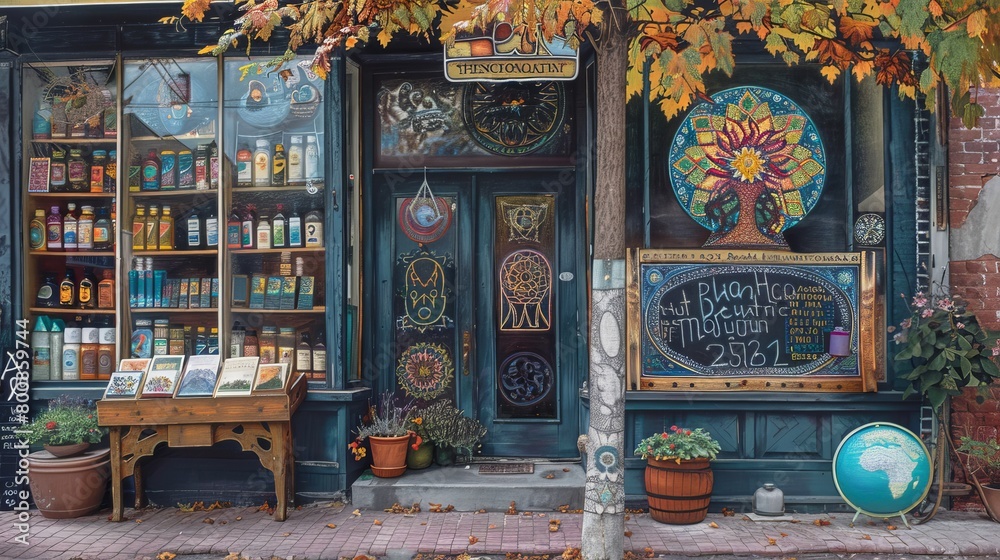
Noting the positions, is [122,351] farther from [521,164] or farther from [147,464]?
[521,164]

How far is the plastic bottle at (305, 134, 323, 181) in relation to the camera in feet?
21.7

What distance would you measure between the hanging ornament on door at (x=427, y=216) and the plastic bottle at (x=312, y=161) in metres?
0.87

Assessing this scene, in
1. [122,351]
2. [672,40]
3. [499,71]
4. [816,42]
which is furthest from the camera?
[122,351]

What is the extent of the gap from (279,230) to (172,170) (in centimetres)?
110

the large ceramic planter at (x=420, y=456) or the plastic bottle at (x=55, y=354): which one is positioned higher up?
the plastic bottle at (x=55, y=354)

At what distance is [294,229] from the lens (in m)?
6.68

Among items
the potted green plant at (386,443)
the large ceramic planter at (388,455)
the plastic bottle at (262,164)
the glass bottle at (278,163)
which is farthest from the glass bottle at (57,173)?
the large ceramic planter at (388,455)

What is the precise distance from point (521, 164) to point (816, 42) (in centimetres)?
259

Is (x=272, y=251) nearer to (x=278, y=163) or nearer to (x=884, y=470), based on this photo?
(x=278, y=163)

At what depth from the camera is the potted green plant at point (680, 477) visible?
→ 582cm

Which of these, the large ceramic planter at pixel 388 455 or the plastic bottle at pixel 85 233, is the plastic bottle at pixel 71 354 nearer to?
the plastic bottle at pixel 85 233

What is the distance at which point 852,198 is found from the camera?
6.36 metres

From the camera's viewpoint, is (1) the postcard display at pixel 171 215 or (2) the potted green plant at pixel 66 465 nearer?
(2) the potted green plant at pixel 66 465

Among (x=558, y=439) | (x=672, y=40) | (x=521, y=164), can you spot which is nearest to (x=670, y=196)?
(x=521, y=164)
